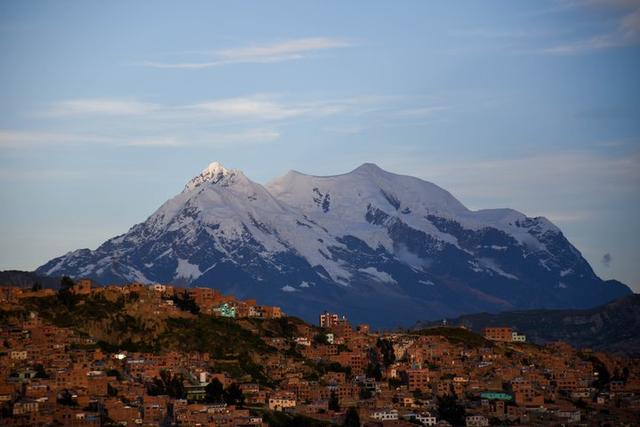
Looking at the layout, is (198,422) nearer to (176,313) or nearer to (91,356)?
(91,356)

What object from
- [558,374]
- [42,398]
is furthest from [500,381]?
[42,398]

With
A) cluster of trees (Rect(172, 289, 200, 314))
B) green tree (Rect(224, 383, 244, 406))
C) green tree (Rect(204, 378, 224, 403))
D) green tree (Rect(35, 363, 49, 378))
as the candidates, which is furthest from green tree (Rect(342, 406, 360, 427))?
cluster of trees (Rect(172, 289, 200, 314))

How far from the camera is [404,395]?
172250 mm

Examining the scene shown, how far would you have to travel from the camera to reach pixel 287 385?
172 meters

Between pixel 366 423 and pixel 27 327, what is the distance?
3591 cm

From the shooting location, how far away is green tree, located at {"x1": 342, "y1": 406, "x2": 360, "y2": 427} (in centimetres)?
15357

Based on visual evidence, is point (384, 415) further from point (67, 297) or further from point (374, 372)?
point (67, 297)

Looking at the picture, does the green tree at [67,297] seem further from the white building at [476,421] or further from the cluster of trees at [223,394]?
the white building at [476,421]

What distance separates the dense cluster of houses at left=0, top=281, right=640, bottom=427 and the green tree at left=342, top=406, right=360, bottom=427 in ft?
4.65

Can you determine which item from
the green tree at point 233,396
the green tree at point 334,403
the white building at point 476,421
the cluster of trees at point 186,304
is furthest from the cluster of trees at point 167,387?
the cluster of trees at point 186,304

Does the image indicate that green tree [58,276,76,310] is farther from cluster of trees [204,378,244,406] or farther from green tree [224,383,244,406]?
green tree [224,383,244,406]

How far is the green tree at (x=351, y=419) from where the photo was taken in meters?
154

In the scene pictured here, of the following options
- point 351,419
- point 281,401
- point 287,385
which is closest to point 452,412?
point 351,419

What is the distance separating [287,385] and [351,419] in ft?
60.6
